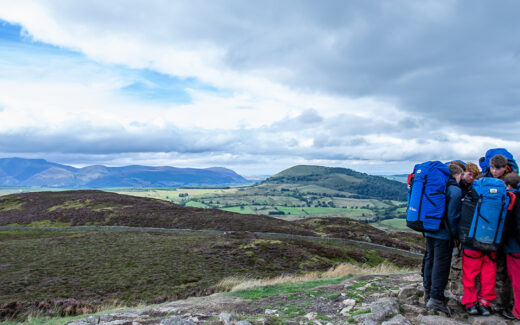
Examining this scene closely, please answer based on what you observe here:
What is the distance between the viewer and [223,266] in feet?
88.0

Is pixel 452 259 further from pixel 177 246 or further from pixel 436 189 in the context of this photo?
pixel 177 246

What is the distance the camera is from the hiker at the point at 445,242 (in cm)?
830

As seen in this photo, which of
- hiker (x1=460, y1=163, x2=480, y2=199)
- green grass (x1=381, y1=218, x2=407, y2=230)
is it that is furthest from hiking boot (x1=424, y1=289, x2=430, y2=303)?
green grass (x1=381, y1=218, x2=407, y2=230)

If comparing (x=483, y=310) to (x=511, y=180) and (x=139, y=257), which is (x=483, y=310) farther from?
(x=139, y=257)

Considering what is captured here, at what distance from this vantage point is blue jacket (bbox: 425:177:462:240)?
8.27 m

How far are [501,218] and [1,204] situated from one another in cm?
8906

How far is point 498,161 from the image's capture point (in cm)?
831

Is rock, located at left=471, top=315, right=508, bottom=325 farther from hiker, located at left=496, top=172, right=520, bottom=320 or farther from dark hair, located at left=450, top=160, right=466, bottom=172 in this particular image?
dark hair, located at left=450, top=160, right=466, bottom=172

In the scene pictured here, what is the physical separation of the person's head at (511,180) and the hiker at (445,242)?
1.04 m

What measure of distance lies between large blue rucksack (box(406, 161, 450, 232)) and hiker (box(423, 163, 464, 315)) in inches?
7.6

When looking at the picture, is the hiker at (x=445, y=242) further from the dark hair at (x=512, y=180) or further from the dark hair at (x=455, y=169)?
the dark hair at (x=512, y=180)

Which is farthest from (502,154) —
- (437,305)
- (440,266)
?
(437,305)

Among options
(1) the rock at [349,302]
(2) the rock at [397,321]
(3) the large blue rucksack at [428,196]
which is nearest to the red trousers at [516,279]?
(3) the large blue rucksack at [428,196]

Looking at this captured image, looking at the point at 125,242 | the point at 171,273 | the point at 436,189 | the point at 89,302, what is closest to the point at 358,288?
the point at 436,189
